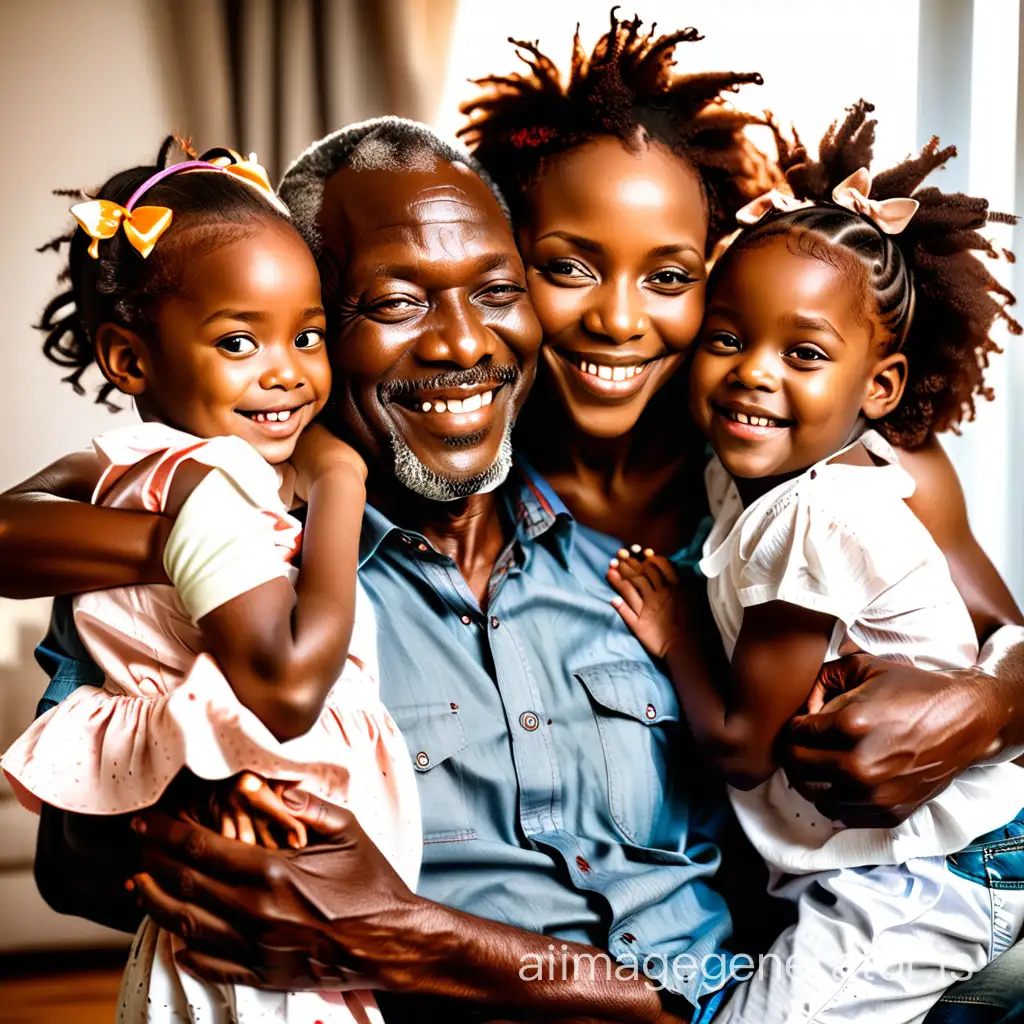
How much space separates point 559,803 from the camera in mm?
1666

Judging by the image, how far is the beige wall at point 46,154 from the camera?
295cm

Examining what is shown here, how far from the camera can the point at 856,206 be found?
5.64 feet

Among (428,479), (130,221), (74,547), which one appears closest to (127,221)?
(130,221)

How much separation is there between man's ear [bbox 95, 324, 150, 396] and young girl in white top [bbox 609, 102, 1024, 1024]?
742 mm

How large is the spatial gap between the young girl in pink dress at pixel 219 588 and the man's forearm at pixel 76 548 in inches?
1.1

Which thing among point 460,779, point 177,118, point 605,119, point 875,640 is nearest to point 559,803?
point 460,779

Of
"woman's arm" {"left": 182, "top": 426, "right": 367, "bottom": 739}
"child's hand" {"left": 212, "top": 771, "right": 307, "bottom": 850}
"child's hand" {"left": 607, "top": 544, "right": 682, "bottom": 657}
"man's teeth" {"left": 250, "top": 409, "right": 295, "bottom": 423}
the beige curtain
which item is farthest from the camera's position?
the beige curtain

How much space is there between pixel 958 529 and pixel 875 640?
282 mm

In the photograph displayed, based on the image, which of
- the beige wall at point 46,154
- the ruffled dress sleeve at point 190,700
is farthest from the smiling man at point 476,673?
the beige wall at point 46,154

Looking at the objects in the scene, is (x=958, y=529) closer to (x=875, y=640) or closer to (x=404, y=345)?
(x=875, y=640)

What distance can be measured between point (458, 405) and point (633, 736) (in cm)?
52

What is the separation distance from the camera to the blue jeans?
156 centimetres

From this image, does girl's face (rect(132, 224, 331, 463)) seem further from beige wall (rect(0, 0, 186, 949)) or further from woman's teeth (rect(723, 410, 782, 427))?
beige wall (rect(0, 0, 186, 949))

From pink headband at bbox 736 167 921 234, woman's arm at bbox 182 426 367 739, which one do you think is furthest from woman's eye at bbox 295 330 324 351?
pink headband at bbox 736 167 921 234
